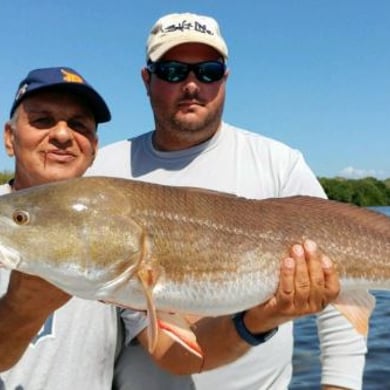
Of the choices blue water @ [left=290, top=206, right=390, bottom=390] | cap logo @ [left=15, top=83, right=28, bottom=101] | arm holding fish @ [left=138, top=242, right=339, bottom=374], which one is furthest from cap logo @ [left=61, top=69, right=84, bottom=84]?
blue water @ [left=290, top=206, right=390, bottom=390]

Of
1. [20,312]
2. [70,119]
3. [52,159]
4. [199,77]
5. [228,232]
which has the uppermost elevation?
[199,77]

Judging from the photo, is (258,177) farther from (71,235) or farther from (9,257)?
(9,257)

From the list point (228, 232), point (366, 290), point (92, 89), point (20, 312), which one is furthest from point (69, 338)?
point (366, 290)

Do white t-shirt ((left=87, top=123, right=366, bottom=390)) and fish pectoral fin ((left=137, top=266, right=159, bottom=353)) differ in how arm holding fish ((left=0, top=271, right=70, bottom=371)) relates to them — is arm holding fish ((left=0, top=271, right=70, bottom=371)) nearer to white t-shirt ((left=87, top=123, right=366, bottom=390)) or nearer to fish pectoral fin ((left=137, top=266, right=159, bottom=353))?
fish pectoral fin ((left=137, top=266, right=159, bottom=353))

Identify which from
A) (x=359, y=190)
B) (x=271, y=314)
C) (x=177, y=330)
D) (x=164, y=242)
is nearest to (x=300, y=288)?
(x=271, y=314)

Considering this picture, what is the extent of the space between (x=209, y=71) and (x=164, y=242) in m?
1.97

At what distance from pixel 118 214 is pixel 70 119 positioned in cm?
85

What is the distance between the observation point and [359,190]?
66.0m

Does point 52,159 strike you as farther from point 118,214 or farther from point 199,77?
point 199,77

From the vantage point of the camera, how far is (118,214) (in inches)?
134

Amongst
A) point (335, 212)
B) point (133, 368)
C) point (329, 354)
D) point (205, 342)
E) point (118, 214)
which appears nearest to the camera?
point (118, 214)

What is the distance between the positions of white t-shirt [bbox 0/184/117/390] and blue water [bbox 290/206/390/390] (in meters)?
6.21

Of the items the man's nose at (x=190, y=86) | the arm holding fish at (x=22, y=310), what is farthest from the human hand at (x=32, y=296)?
the man's nose at (x=190, y=86)

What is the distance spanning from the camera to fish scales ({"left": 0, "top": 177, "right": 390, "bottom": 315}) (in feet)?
10.8
